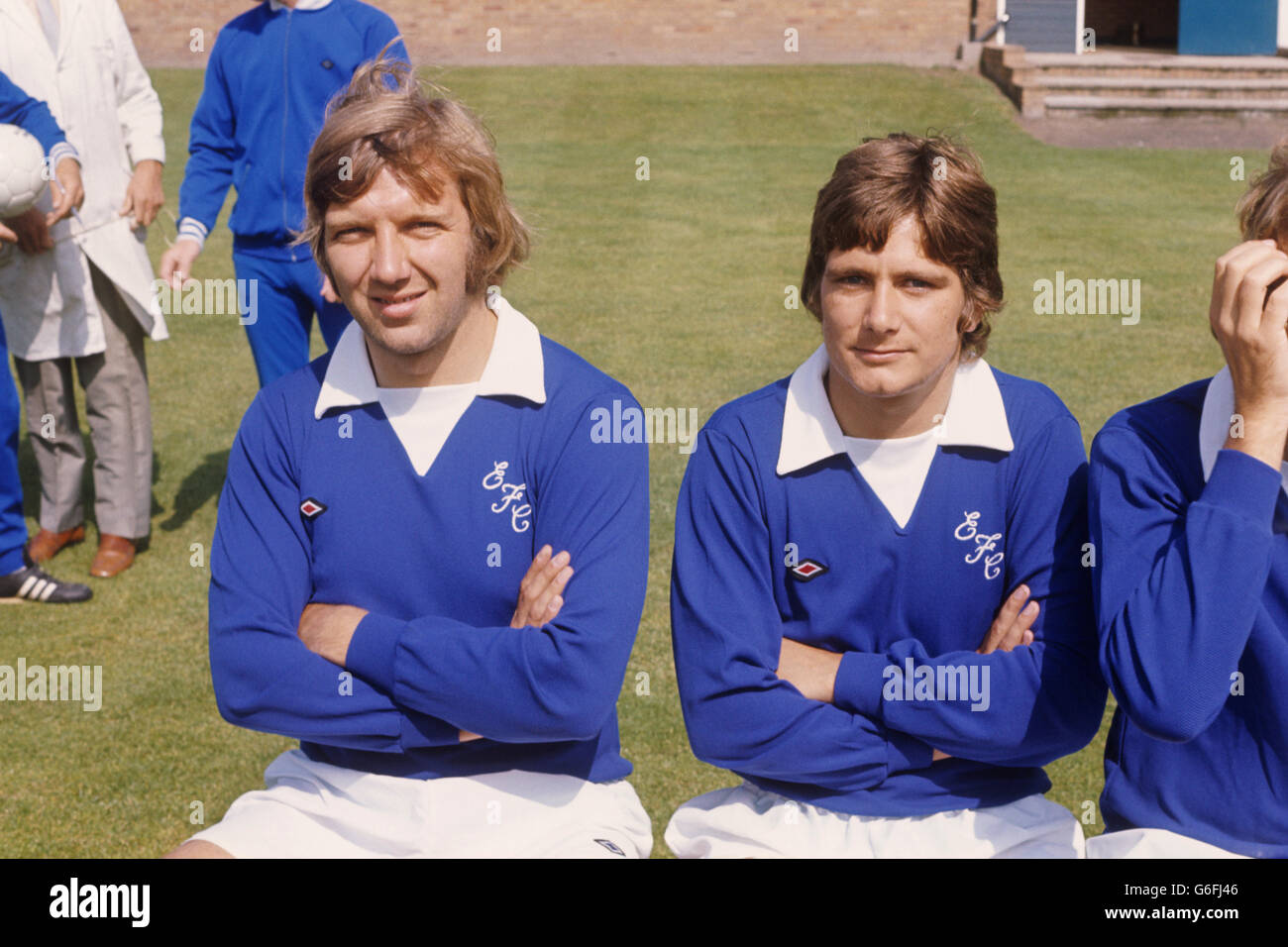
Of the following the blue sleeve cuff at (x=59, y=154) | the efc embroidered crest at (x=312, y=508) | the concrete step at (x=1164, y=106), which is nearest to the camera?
the efc embroidered crest at (x=312, y=508)

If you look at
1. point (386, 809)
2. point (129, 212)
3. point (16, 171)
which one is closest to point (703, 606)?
point (386, 809)

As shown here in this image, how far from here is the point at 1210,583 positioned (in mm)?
2568

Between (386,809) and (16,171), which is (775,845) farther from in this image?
(16,171)

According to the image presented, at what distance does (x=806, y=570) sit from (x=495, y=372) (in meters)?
0.82

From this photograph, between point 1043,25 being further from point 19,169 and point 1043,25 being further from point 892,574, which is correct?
point 892,574

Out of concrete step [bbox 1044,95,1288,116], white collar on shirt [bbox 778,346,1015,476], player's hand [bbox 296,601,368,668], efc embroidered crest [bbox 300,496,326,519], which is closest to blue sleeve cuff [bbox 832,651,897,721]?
white collar on shirt [bbox 778,346,1015,476]

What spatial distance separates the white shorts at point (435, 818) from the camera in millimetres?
2951

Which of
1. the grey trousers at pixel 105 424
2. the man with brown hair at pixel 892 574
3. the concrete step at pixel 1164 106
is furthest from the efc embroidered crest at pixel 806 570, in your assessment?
the concrete step at pixel 1164 106

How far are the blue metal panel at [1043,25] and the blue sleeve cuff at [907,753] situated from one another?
77.3 feet

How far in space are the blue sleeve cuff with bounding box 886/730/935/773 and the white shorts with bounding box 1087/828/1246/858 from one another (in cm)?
38

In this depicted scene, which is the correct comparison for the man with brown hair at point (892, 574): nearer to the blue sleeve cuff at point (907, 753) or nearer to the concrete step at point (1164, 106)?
the blue sleeve cuff at point (907, 753)

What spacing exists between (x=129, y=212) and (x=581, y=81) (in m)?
16.8

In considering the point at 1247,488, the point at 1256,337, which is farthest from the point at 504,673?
the point at 1256,337

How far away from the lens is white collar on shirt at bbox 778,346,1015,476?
298 cm
